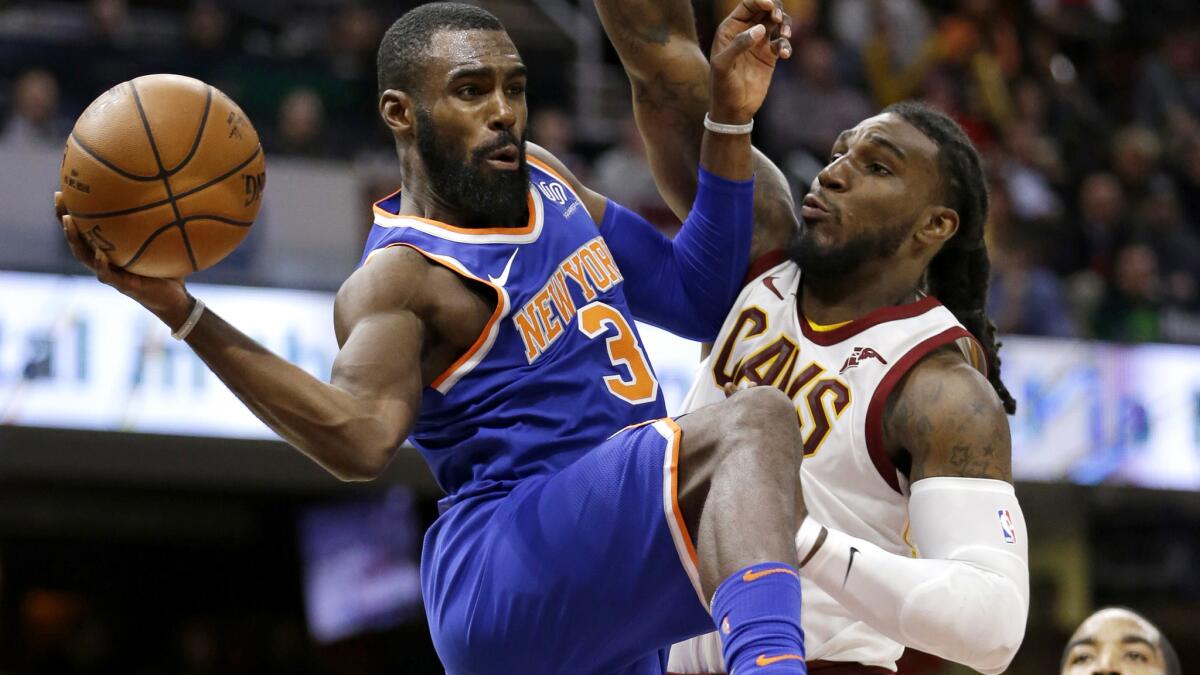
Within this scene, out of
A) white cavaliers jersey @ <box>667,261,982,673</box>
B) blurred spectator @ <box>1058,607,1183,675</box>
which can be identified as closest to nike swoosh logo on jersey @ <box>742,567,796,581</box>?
white cavaliers jersey @ <box>667,261,982,673</box>

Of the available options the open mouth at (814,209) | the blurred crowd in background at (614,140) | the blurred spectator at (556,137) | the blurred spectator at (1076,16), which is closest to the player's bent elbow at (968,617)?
the open mouth at (814,209)

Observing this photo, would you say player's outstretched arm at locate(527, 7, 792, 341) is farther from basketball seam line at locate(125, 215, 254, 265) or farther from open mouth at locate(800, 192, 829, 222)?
basketball seam line at locate(125, 215, 254, 265)

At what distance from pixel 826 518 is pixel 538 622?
90 cm

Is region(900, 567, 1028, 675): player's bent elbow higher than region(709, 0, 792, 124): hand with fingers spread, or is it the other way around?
region(709, 0, 792, 124): hand with fingers spread

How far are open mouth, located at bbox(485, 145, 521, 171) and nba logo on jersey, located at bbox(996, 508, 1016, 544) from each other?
1395 mm

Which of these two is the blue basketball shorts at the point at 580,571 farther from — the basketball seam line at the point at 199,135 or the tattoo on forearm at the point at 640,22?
the tattoo on forearm at the point at 640,22

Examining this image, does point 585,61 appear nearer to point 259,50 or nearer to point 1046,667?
point 259,50

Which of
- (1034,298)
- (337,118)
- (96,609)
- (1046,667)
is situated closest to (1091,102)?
(1034,298)

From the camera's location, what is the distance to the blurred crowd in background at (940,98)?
9992 mm

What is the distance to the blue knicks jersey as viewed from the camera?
3820 mm

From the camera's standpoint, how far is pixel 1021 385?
10.2m

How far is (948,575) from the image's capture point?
145 inches

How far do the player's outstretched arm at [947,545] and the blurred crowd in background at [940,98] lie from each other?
17.3ft

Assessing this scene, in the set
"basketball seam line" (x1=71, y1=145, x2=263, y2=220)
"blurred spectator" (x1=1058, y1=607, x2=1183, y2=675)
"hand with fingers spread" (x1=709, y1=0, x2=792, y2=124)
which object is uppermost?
"hand with fingers spread" (x1=709, y1=0, x2=792, y2=124)
